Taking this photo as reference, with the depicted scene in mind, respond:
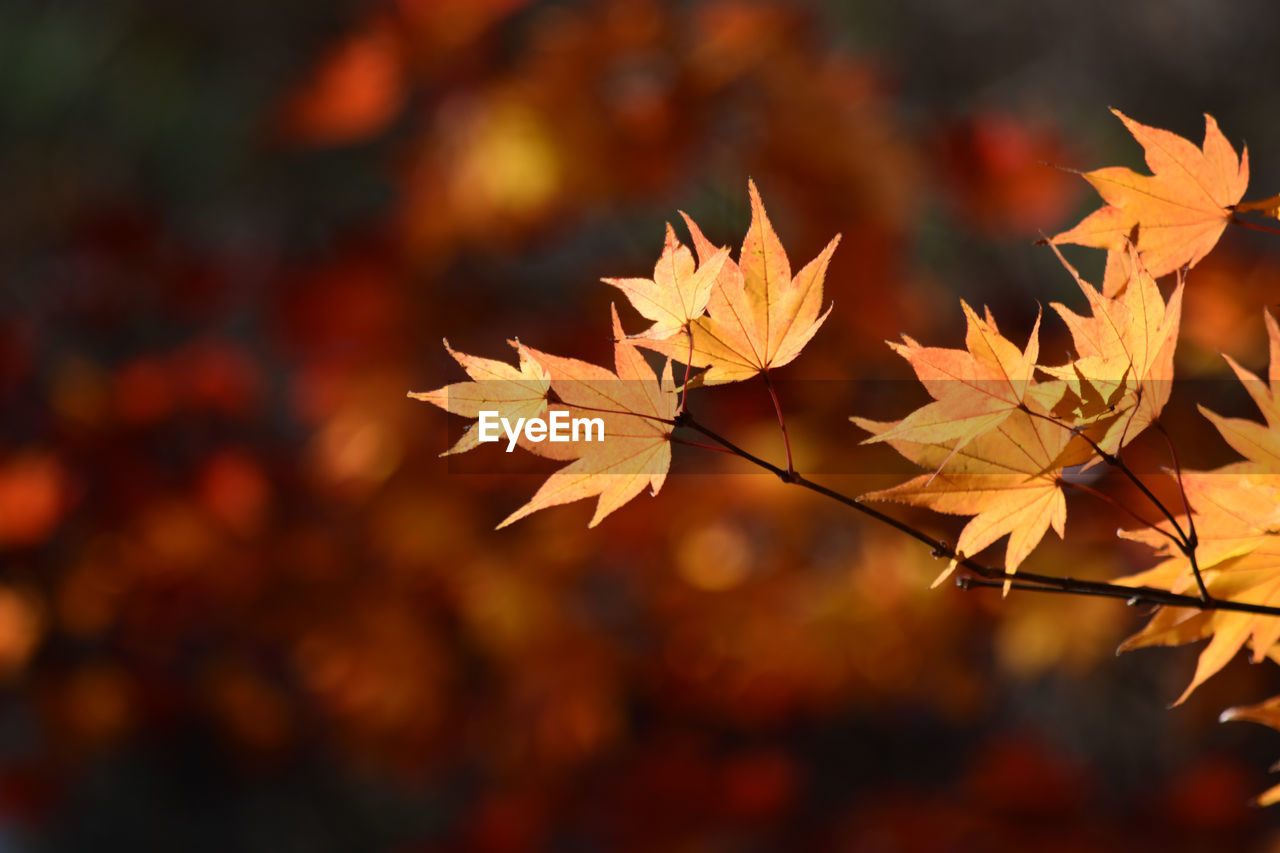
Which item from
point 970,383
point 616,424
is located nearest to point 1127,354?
point 970,383

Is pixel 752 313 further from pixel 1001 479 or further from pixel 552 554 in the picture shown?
pixel 552 554

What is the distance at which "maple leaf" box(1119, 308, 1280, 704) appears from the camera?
323mm

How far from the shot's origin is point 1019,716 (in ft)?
6.35

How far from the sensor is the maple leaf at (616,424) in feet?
0.99

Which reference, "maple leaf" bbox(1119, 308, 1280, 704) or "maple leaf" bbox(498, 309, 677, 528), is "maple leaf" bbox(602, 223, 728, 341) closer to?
"maple leaf" bbox(498, 309, 677, 528)

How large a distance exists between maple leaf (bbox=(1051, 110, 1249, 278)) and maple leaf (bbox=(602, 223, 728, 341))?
133 mm

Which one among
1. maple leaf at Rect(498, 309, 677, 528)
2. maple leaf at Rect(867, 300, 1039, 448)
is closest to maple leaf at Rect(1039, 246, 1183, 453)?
maple leaf at Rect(867, 300, 1039, 448)

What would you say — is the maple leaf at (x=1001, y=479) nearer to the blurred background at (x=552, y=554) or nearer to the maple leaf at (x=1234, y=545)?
the maple leaf at (x=1234, y=545)

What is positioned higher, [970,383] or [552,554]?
[970,383]

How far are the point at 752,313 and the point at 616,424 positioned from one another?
2.1 inches

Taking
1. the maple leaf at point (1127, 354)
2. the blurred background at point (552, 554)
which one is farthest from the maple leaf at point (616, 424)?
the blurred background at point (552, 554)

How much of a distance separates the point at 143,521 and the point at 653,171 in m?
1.01

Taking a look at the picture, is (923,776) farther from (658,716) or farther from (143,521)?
(143,521)

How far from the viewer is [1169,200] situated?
Result: 0.35m
